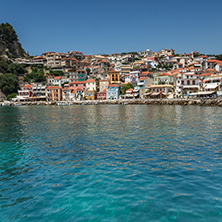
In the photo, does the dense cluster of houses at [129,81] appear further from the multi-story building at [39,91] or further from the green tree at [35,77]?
the green tree at [35,77]

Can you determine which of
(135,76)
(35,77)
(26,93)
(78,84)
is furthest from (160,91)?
(35,77)

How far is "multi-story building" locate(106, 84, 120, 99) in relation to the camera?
8862 centimetres

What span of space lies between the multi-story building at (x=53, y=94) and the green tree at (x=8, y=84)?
1876cm

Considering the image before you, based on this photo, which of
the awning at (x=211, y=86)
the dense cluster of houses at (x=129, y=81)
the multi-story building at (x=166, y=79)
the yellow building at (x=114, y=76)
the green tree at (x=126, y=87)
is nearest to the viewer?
the awning at (x=211, y=86)

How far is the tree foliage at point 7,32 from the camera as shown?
4865 inches

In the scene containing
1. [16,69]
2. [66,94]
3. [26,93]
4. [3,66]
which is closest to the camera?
[66,94]

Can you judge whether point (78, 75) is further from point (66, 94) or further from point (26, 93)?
point (26, 93)

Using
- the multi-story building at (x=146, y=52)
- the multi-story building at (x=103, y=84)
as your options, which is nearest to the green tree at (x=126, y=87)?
the multi-story building at (x=103, y=84)

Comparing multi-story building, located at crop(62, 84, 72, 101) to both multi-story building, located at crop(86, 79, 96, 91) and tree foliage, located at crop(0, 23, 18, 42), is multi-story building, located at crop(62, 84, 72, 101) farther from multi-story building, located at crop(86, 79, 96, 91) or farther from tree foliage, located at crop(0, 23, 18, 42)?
tree foliage, located at crop(0, 23, 18, 42)

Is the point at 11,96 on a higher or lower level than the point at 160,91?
lower

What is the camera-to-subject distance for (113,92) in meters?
88.9

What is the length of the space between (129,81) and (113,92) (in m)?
14.0

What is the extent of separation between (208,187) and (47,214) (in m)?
5.84

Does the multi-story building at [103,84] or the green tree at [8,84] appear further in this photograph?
the green tree at [8,84]
